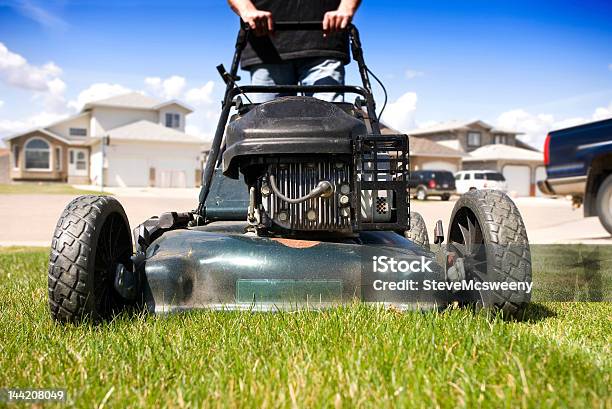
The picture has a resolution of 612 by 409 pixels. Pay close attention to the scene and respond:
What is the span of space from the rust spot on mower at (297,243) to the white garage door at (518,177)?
132 feet

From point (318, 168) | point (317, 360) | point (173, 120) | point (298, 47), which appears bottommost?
point (317, 360)

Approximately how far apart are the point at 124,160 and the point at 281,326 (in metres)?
36.2

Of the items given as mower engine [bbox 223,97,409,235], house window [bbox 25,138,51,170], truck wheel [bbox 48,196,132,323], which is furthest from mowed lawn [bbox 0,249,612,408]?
house window [bbox 25,138,51,170]

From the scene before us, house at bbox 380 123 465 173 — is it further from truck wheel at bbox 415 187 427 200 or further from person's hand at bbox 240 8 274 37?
person's hand at bbox 240 8 274 37

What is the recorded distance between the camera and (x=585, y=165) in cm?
832

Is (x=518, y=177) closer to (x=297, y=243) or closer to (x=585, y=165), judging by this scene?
(x=585, y=165)

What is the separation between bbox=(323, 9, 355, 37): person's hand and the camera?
3.45 meters

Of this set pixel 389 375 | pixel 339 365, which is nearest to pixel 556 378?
pixel 389 375

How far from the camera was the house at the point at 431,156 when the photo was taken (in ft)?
128

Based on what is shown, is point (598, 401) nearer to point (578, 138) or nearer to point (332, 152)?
point (332, 152)

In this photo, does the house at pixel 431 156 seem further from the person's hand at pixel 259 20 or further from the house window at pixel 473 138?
the person's hand at pixel 259 20

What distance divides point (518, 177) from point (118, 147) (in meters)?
25.8

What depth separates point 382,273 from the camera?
2758mm

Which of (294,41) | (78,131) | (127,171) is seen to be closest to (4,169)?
(78,131)
